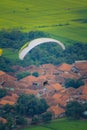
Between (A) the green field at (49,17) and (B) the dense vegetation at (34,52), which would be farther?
(A) the green field at (49,17)

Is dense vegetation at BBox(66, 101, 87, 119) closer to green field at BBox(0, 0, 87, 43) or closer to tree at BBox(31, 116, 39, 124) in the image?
tree at BBox(31, 116, 39, 124)

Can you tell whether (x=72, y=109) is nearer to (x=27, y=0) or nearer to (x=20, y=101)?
(x=20, y=101)

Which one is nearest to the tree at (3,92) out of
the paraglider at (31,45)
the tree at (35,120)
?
the tree at (35,120)

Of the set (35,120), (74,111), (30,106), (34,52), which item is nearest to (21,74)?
(34,52)

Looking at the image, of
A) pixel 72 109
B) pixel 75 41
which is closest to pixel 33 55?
pixel 75 41

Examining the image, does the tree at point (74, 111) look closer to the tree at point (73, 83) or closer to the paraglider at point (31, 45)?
the tree at point (73, 83)
